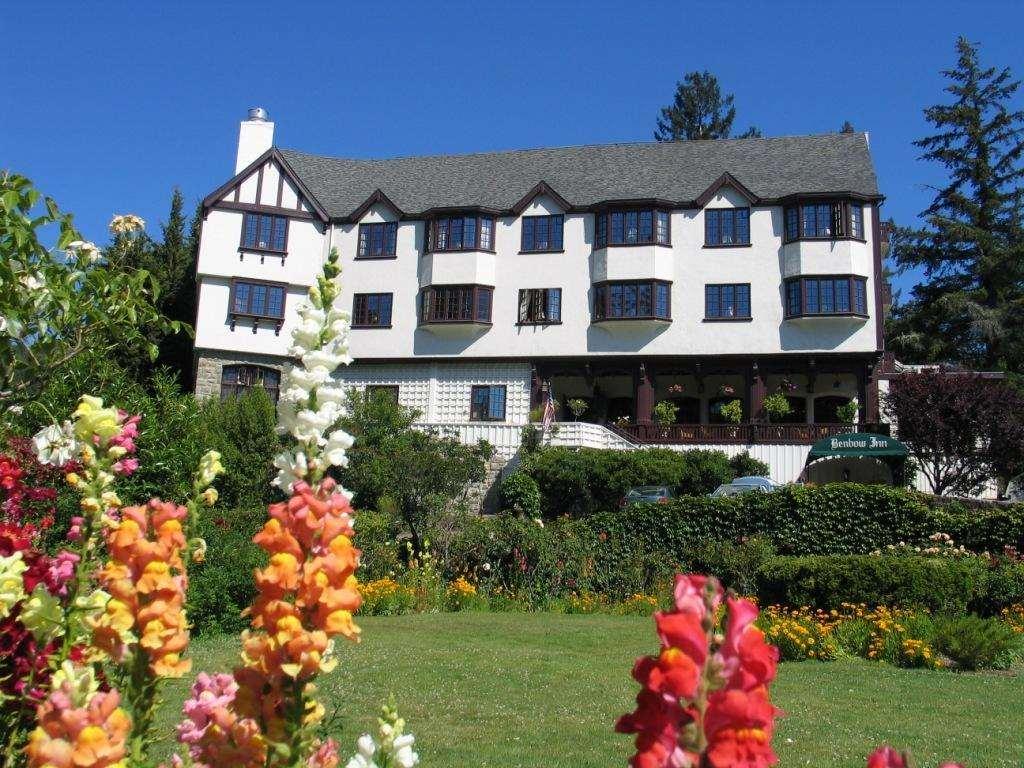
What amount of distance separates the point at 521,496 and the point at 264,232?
17057mm

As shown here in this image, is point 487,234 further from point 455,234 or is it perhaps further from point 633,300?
point 633,300

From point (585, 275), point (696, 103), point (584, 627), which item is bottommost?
point (584, 627)

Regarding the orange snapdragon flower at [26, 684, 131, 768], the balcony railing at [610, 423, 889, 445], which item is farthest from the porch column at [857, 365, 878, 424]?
the orange snapdragon flower at [26, 684, 131, 768]

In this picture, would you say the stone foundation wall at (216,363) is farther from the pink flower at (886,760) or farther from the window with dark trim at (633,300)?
the pink flower at (886,760)

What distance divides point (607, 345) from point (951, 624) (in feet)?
78.8

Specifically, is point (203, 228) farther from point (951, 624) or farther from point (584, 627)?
point (951, 624)

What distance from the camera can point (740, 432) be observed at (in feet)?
111

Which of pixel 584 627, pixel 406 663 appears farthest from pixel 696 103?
pixel 406 663

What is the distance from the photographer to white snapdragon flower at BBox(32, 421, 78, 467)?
402cm

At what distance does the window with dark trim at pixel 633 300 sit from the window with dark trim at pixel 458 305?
15.3ft

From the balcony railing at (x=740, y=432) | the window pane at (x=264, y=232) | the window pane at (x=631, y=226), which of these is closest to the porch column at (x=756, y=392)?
the balcony railing at (x=740, y=432)

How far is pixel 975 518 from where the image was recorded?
1858 centimetres

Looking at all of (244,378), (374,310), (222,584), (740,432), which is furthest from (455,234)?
(222,584)

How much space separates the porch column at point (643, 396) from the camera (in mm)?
35344
